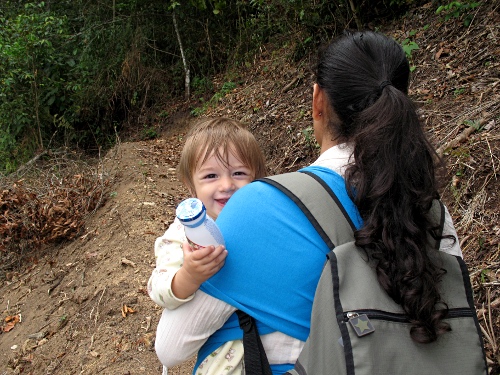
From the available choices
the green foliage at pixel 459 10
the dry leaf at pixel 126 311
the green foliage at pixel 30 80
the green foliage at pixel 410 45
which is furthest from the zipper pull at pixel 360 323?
the green foliage at pixel 30 80

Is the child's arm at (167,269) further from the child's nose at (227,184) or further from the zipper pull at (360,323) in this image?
the zipper pull at (360,323)

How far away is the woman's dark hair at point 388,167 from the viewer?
1310mm

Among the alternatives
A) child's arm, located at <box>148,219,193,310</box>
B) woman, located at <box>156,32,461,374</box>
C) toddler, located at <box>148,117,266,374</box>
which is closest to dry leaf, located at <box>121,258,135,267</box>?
toddler, located at <box>148,117,266,374</box>

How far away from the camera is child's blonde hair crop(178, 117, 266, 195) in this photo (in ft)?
6.54

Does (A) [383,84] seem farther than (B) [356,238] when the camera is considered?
Yes

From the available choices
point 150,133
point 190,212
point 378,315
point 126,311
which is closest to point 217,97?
point 150,133

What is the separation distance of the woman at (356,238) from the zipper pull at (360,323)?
12 cm

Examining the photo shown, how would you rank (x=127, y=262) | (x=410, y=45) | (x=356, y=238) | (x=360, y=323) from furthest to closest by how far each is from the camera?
(x=410, y=45)
(x=127, y=262)
(x=356, y=238)
(x=360, y=323)

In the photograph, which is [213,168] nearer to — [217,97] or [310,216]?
[310,216]

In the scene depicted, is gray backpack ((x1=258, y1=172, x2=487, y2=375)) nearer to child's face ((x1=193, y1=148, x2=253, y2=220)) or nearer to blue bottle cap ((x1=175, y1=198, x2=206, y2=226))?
blue bottle cap ((x1=175, y1=198, x2=206, y2=226))

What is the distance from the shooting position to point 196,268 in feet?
4.52

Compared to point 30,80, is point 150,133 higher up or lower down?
lower down

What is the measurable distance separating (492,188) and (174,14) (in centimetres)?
1073

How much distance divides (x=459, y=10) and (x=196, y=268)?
6.52 metres
